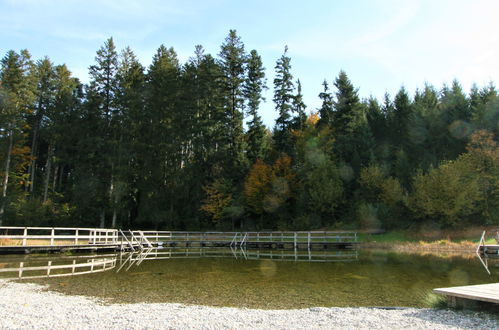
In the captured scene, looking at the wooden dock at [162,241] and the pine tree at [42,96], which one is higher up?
the pine tree at [42,96]

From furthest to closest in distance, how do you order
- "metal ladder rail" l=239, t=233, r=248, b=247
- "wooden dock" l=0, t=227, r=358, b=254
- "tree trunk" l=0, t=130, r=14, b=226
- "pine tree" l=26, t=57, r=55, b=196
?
"pine tree" l=26, t=57, r=55, b=196, "tree trunk" l=0, t=130, r=14, b=226, "metal ladder rail" l=239, t=233, r=248, b=247, "wooden dock" l=0, t=227, r=358, b=254

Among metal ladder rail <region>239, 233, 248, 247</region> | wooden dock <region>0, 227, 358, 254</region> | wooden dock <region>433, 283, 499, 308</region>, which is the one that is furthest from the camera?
metal ladder rail <region>239, 233, 248, 247</region>

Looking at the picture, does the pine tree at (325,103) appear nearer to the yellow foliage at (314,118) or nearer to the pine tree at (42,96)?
the yellow foliage at (314,118)

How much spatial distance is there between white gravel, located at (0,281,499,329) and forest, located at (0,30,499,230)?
30448 millimetres

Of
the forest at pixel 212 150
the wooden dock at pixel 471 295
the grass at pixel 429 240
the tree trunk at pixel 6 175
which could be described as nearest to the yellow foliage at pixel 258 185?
the forest at pixel 212 150

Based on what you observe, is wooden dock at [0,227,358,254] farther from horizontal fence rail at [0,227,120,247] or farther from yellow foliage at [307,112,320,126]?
yellow foliage at [307,112,320,126]

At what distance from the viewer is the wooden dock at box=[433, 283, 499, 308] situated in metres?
7.87

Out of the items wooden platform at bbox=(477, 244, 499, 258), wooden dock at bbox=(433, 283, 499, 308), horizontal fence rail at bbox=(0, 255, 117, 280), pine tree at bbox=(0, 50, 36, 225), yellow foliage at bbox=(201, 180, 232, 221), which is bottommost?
horizontal fence rail at bbox=(0, 255, 117, 280)

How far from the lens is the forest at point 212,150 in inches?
1531

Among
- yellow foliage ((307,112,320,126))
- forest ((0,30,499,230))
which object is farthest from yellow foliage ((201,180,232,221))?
yellow foliage ((307,112,320,126))

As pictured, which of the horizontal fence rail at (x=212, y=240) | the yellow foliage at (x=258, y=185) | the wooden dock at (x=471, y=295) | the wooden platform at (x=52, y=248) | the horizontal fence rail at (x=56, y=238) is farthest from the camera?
the yellow foliage at (x=258, y=185)


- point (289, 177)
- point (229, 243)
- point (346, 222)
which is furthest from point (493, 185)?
point (229, 243)

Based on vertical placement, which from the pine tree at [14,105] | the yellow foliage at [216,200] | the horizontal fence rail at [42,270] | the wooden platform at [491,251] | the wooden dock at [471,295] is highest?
the pine tree at [14,105]

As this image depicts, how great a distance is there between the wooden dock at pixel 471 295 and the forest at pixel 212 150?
28738 mm
